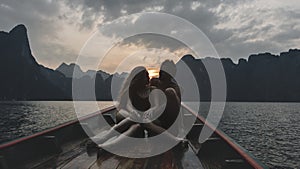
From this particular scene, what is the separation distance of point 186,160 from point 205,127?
2.14 m

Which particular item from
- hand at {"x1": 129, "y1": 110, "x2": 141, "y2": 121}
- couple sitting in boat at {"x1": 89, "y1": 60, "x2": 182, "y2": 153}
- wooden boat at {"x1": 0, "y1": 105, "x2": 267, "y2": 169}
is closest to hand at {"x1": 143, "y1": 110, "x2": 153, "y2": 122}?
couple sitting in boat at {"x1": 89, "y1": 60, "x2": 182, "y2": 153}

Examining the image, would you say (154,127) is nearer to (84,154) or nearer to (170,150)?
(170,150)

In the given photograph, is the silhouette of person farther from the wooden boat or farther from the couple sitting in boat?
the wooden boat

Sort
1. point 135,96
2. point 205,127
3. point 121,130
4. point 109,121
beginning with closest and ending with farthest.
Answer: point 121,130
point 135,96
point 205,127
point 109,121

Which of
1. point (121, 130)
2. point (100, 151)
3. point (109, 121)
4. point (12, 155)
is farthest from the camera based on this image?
point (109, 121)

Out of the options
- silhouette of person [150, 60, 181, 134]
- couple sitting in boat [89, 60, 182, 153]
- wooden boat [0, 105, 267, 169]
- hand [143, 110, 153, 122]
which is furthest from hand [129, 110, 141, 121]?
wooden boat [0, 105, 267, 169]

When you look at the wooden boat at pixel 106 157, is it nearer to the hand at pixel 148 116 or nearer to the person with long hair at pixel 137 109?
the person with long hair at pixel 137 109

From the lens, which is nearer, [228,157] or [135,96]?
[228,157]

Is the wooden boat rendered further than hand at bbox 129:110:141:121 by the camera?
No

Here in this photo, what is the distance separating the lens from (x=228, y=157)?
4.36m

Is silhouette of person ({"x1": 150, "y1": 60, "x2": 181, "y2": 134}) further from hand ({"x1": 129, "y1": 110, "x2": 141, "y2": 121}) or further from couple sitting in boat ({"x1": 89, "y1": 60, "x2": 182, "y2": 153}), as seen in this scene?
hand ({"x1": 129, "y1": 110, "x2": 141, "y2": 121})

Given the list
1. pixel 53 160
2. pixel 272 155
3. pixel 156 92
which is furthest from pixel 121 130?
pixel 272 155

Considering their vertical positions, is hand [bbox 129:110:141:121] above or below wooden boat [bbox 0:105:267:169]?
above

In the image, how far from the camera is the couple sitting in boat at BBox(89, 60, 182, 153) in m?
4.73
